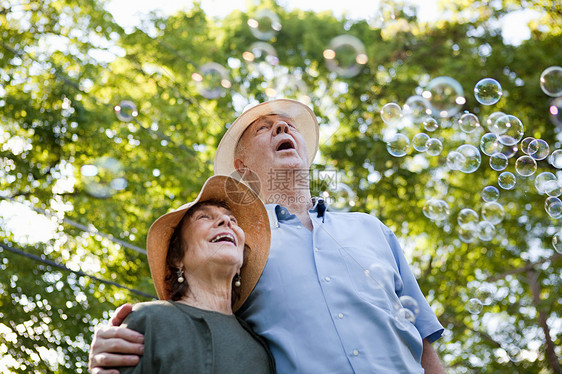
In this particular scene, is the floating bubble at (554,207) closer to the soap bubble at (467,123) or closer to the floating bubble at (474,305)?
the soap bubble at (467,123)

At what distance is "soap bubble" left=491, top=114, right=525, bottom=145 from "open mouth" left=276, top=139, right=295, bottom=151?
2.55 meters

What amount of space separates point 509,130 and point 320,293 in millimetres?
3212

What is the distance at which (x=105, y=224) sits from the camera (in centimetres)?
793

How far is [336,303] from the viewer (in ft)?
7.36

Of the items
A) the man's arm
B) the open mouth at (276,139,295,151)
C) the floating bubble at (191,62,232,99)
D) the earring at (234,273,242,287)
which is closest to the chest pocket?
the man's arm

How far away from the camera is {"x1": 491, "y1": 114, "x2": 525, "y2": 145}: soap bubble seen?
188 inches

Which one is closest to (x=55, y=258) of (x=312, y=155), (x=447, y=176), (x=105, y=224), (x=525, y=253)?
(x=105, y=224)

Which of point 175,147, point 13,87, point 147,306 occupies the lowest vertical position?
point 147,306

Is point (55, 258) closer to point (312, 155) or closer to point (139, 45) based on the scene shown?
point (139, 45)

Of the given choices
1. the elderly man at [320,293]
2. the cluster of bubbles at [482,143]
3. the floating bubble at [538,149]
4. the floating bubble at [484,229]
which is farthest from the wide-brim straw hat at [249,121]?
the floating bubble at [484,229]

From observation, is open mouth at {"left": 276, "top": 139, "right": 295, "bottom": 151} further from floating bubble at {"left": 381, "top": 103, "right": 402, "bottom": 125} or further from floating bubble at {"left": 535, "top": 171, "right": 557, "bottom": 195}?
floating bubble at {"left": 535, "top": 171, "right": 557, "bottom": 195}

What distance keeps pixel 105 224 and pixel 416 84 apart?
5.74m

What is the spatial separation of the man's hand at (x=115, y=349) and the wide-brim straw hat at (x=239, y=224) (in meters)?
0.44

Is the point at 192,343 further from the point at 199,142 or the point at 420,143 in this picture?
the point at 199,142
